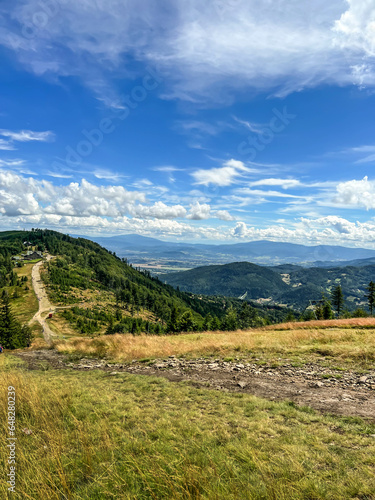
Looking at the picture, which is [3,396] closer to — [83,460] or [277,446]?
[83,460]

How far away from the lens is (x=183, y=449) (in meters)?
5.32

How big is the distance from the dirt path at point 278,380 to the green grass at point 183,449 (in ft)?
3.91

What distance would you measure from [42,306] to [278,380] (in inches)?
6023

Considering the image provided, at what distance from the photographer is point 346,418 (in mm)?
7027

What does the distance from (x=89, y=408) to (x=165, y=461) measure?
14.0 feet

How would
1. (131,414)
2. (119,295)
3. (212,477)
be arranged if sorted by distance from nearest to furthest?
A: 1. (212,477)
2. (131,414)
3. (119,295)

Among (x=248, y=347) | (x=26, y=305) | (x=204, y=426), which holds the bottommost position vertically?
(x=26, y=305)

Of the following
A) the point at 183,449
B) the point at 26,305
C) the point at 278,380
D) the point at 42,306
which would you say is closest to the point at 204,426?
the point at 183,449

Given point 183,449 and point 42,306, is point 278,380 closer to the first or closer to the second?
point 183,449

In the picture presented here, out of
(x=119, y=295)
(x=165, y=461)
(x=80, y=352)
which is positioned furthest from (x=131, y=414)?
(x=119, y=295)

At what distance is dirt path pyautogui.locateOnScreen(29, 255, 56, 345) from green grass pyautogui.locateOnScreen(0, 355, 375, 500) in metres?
84.5

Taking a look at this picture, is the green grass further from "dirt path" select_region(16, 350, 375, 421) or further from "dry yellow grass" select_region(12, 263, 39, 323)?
"dry yellow grass" select_region(12, 263, 39, 323)

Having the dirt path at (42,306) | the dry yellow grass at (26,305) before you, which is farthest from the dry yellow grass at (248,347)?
the dry yellow grass at (26,305)

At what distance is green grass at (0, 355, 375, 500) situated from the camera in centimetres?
418
